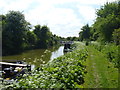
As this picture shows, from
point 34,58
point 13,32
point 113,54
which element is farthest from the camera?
point 13,32

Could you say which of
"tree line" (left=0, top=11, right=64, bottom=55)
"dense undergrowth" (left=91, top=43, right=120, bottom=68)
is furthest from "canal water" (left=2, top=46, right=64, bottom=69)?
"dense undergrowth" (left=91, top=43, right=120, bottom=68)

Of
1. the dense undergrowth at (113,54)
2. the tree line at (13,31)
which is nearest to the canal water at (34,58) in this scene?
the tree line at (13,31)

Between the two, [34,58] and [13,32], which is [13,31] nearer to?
[13,32]

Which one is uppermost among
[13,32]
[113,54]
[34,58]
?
[13,32]

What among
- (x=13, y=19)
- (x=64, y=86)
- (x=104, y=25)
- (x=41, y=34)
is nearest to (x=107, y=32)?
(x=104, y=25)

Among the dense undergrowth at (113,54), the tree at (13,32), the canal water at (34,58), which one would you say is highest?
the tree at (13,32)

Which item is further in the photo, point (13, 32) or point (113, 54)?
point (13, 32)

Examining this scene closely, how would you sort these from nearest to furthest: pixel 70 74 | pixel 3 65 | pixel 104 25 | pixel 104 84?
pixel 70 74
pixel 104 84
pixel 3 65
pixel 104 25

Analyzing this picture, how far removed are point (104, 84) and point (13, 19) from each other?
35.5m

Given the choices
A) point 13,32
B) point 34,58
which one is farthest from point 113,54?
point 13,32

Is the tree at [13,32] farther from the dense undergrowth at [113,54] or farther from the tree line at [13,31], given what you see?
the dense undergrowth at [113,54]

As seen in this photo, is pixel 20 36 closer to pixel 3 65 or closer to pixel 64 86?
pixel 3 65

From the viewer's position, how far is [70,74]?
247 inches

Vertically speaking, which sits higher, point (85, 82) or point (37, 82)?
point (37, 82)
